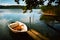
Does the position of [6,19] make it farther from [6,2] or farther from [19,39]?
[19,39]

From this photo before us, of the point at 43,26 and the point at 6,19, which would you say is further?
the point at 6,19

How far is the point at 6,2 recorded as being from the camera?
7191 mm

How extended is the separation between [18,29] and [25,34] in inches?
13.2

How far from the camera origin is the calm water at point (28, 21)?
596cm

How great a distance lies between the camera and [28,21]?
6.95 meters

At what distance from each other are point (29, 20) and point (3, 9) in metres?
1.72

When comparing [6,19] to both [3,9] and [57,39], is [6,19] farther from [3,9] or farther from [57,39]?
[57,39]

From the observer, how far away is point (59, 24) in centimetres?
645

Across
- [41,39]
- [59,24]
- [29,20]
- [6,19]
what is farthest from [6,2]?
[41,39]

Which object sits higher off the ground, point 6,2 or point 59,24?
point 6,2

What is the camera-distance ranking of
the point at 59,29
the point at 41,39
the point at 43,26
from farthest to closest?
the point at 43,26
the point at 59,29
the point at 41,39

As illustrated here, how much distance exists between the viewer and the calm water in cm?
596

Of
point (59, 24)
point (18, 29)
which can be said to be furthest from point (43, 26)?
point (18, 29)

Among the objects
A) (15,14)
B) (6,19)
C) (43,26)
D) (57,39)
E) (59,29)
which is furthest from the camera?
(15,14)
